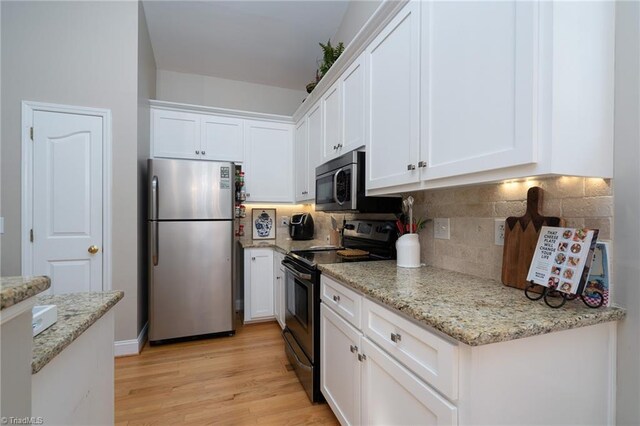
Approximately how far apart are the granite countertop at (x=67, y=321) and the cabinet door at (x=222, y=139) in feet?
Answer: 7.68

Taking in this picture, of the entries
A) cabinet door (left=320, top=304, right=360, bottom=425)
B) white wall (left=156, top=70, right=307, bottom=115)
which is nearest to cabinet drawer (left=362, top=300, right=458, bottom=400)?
cabinet door (left=320, top=304, right=360, bottom=425)

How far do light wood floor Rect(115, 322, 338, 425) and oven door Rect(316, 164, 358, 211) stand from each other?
129cm

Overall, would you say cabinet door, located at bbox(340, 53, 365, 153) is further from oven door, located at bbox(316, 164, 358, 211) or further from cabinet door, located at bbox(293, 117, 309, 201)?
cabinet door, located at bbox(293, 117, 309, 201)

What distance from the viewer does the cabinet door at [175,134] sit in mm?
2992

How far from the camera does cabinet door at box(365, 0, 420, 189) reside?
1.40 metres

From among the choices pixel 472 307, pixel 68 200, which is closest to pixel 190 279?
pixel 68 200

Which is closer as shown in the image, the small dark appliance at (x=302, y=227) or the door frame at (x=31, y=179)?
the door frame at (x=31, y=179)

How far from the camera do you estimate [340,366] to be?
1.49 m

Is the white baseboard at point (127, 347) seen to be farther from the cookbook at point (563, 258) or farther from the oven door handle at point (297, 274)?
the cookbook at point (563, 258)

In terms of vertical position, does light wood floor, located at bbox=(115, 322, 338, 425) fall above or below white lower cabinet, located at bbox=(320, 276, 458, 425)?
below

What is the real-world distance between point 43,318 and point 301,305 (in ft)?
4.57

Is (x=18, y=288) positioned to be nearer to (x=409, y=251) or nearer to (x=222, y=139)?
(x=409, y=251)

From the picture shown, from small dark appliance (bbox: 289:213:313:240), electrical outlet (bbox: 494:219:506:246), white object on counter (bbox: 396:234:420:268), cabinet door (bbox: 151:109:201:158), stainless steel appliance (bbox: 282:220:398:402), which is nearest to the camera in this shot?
electrical outlet (bbox: 494:219:506:246)

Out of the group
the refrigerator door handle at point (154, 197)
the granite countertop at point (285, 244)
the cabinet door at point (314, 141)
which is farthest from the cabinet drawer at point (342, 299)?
the refrigerator door handle at point (154, 197)
